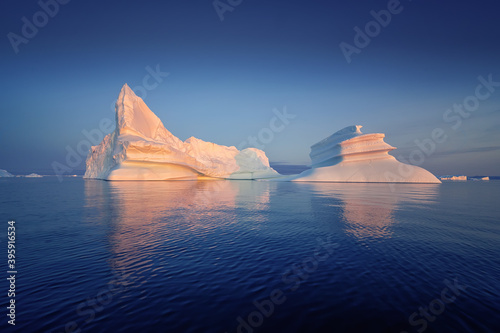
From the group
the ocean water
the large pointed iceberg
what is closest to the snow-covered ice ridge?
the large pointed iceberg

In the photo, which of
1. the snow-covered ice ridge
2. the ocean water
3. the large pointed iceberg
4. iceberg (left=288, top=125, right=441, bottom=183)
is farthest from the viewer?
iceberg (left=288, top=125, right=441, bottom=183)

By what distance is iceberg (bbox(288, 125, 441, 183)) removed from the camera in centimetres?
5925

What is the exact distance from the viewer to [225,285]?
5023 millimetres

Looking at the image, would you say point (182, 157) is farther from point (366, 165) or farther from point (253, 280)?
point (253, 280)

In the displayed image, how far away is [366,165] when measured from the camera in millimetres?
61719

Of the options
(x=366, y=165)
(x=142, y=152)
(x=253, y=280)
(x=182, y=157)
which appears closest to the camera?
(x=253, y=280)

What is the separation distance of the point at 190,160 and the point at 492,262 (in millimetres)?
59020

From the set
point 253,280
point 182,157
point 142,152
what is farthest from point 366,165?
point 253,280

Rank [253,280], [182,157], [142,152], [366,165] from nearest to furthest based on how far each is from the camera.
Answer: [253,280], [142,152], [182,157], [366,165]

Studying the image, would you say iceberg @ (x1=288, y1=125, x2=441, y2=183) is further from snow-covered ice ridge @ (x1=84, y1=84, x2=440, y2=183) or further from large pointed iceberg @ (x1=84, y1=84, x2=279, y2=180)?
large pointed iceberg @ (x1=84, y1=84, x2=279, y2=180)

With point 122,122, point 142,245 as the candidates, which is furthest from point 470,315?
point 122,122

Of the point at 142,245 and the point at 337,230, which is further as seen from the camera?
the point at 337,230

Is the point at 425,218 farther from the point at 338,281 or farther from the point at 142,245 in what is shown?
the point at 142,245

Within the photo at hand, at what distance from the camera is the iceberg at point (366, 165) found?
59.2 metres
